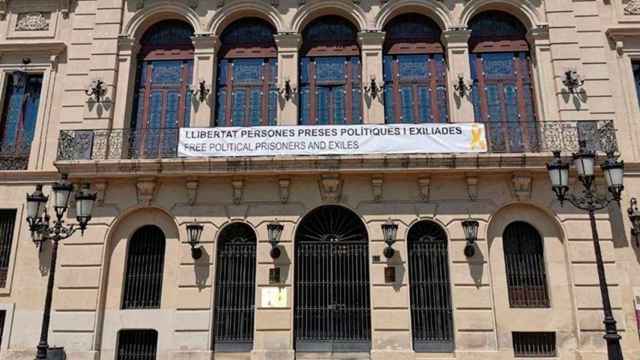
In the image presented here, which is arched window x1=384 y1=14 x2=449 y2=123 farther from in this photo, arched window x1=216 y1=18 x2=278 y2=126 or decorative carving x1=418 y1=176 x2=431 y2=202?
arched window x1=216 y1=18 x2=278 y2=126

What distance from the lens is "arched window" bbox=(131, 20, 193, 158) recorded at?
15.7 metres

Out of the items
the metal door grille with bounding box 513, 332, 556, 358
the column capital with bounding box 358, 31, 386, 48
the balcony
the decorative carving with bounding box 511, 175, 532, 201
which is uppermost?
the column capital with bounding box 358, 31, 386, 48

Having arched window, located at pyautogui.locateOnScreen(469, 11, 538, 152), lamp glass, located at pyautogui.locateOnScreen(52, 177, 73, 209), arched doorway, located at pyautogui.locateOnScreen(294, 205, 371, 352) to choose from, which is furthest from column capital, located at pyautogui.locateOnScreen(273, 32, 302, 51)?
lamp glass, located at pyautogui.locateOnScreen(52, 177, 73, 209)

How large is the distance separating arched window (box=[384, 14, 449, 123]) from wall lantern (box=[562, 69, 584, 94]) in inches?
136

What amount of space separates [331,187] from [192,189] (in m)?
3.93

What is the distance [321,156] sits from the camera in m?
14.3

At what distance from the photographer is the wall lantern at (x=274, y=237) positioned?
1418 cm

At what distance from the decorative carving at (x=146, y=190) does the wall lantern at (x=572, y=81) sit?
40.4 ft

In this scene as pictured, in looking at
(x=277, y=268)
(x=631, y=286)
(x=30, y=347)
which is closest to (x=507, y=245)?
(x=631, y=286)

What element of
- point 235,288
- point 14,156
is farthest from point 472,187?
point 14,156

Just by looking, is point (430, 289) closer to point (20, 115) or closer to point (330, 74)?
point (330, 74)

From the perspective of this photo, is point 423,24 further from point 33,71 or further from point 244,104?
point 33,71

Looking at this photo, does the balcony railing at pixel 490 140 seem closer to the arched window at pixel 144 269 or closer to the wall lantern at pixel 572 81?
the wall lantern at pixel 572 81

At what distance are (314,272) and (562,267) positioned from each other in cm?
671
